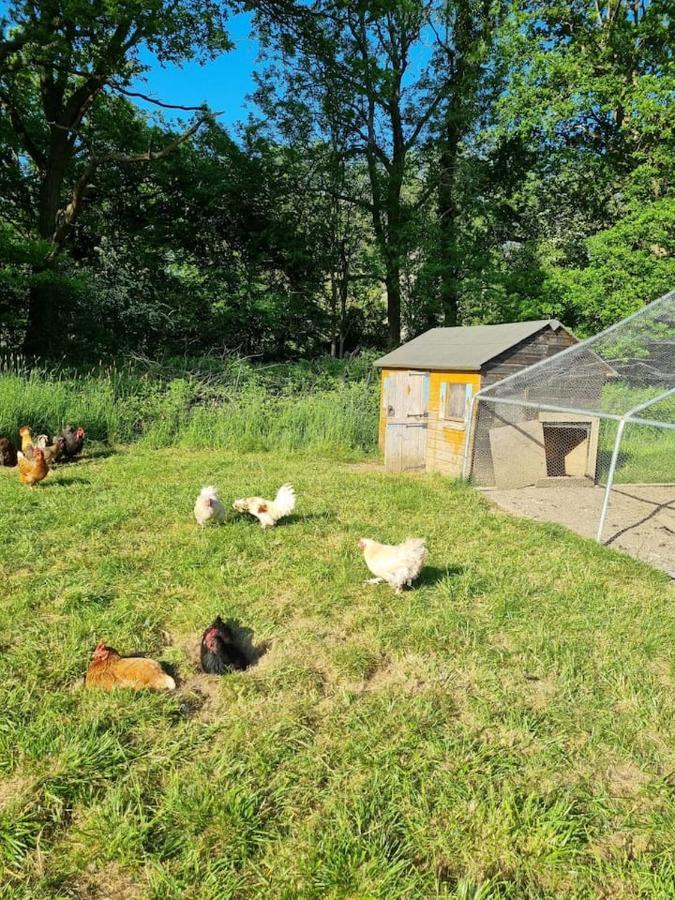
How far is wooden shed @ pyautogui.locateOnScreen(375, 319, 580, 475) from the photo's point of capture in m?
7.91

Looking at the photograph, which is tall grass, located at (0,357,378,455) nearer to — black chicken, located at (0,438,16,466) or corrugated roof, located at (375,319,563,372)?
black chicken, located at (0,438,16,466)

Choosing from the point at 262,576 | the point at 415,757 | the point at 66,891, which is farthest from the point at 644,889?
the point at 262,576

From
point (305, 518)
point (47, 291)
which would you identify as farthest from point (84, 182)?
point (305, 518)

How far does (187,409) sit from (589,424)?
7.51 meters

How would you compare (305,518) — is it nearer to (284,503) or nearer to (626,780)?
(284,503)

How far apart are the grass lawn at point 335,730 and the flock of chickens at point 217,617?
0.33 feet

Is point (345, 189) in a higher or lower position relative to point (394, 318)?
higher

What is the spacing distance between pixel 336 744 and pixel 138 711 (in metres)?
0.99

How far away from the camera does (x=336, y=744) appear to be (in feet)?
8.02

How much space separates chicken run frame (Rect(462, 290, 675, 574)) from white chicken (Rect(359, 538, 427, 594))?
9.94 ft

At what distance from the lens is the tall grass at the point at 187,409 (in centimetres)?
941

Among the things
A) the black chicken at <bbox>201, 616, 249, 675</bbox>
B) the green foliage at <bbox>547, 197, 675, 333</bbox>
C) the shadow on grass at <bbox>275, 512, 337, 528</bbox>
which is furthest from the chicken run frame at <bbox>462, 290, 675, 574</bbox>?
the green foliage at <bbox>547, 197, 675, 333</bbox>

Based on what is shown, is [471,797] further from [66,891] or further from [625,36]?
[625,36]

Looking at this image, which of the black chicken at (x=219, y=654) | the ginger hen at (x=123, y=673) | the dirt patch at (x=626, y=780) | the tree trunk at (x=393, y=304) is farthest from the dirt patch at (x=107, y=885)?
the tree trunk at (x=393, y=304)
